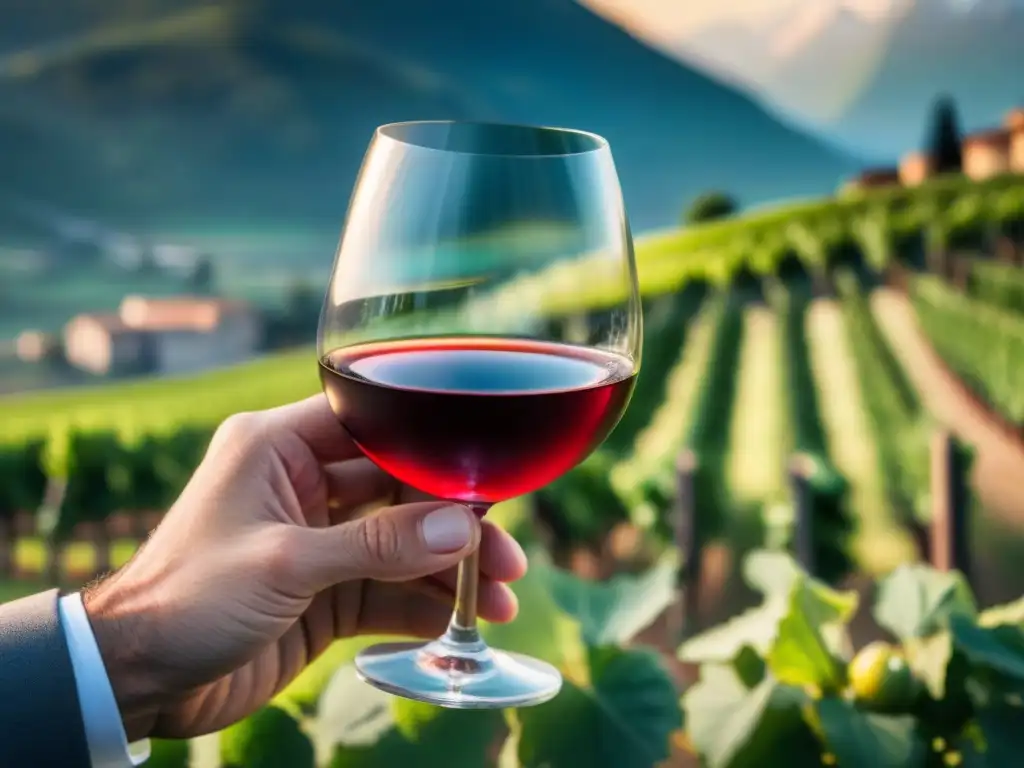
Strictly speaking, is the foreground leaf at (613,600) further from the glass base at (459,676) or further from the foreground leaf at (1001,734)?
the foreground leaf at (1001,734)

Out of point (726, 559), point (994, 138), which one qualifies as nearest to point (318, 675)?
point (726, 559)

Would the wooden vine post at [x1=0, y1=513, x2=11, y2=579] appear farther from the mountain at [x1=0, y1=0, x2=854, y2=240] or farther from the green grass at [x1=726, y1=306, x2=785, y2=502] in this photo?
the mountain at [x1=0, y1=0, x2=854, y2=240]

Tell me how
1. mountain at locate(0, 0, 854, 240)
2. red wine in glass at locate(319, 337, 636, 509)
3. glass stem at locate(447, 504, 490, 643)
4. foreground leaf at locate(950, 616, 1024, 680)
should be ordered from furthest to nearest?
mountain at locate(0, 0, 854, 240), foreground leaf at locate(950, 616, 1024, 680), glass stem at locate(447, 504, 490, 643), red wine in glass at locate(319, 337, 636, 509)

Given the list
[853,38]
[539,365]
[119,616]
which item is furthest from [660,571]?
[853,38]

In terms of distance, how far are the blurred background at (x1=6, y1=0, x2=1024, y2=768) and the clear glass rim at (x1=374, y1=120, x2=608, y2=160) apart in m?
0.03

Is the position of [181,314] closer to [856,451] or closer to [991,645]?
[856,451]

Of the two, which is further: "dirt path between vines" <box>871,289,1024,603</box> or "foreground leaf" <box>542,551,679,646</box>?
"dirt path between vines" <box>871,289,1024,603</box>

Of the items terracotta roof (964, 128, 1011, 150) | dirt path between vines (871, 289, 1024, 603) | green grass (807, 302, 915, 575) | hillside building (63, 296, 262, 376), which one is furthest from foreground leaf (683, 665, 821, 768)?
hillside building (63, 296, 262, 376)

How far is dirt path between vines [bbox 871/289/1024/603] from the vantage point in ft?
21.9

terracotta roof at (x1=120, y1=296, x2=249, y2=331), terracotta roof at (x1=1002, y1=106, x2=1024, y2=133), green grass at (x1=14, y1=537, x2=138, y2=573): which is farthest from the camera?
terracotta roof at (x1=120, y1=296, x2=249, y2=331)

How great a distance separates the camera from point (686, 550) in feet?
14.8

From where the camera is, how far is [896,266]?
69.6ft

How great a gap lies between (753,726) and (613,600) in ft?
0.71

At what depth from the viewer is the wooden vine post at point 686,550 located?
432cm
